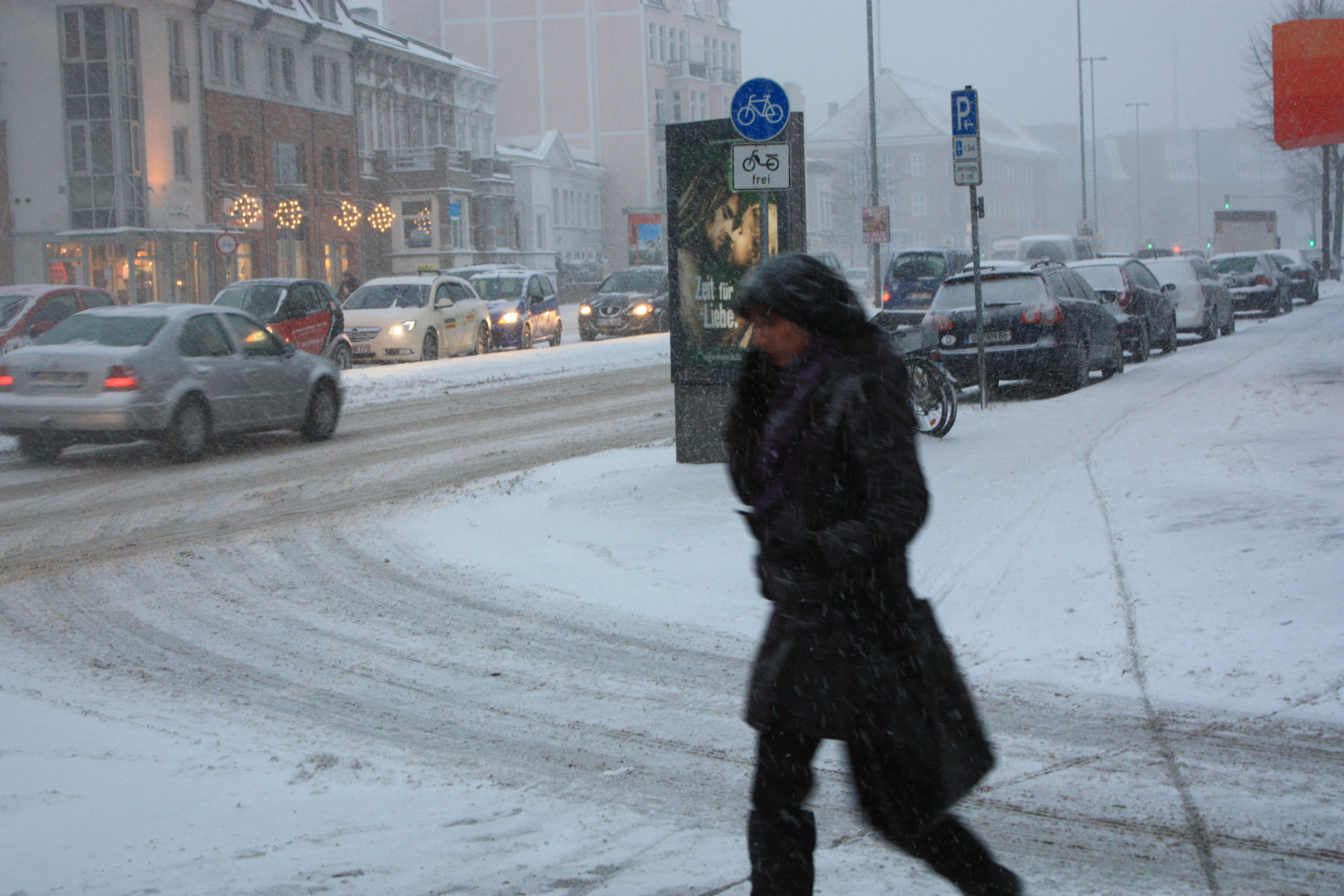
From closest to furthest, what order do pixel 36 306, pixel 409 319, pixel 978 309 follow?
pixel 978 309, pixel 36 306, pixel 409 319

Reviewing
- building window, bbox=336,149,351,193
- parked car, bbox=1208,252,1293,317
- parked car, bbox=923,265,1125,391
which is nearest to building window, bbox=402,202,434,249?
building window, bbox=336,149,351,193

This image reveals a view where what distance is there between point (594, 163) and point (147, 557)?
78.6m

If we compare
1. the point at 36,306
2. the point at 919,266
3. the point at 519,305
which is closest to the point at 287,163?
the point at 519,305

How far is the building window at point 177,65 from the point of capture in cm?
4662

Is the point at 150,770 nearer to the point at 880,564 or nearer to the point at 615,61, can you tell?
the point at 880,564

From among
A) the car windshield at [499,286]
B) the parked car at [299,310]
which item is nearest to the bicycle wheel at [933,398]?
the parked car at [299,310]

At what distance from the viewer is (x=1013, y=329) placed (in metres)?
17.2

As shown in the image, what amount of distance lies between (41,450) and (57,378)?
4.23 feet

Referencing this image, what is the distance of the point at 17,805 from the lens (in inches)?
184

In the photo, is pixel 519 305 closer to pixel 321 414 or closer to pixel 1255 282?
pixel 321 414

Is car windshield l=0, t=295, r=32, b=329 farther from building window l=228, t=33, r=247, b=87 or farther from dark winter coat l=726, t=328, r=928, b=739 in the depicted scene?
building window l=228, t=33, r=247, b=87

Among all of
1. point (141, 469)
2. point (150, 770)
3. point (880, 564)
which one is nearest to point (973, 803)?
point (880, 564)

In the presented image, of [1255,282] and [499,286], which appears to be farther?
[1255,282]

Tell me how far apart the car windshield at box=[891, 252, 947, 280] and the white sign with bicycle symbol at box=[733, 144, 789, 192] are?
788 inches
